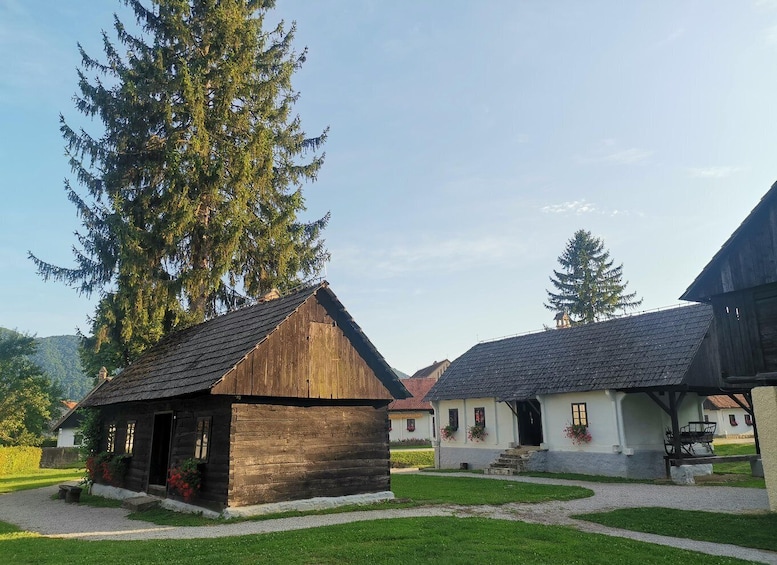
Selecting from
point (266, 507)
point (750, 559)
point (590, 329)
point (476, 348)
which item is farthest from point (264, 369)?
point (476, 348)

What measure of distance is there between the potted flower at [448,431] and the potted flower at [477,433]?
1.17 meters

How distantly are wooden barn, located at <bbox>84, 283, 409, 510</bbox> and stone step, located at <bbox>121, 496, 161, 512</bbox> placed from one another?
1.69ft

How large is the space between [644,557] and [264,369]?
29.3 feet

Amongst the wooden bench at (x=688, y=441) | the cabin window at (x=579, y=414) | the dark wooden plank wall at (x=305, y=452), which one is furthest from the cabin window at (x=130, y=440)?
the wooden bench at (x=688, y=441)

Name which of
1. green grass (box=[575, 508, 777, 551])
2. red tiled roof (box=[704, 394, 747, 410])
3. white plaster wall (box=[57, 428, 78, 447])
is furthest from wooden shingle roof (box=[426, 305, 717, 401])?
white plaster wall (box=[57, 428, 78, 447])

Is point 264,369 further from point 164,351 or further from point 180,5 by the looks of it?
point 180,5

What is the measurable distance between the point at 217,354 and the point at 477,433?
15.2 meters

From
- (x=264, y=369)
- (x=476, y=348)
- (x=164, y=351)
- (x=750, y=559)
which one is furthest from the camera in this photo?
(x=476, y=348)

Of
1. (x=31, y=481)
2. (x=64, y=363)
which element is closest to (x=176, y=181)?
(x=31, y=481)

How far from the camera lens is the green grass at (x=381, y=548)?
330 inches

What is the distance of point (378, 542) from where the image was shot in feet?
31.4

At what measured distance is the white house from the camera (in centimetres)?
4053

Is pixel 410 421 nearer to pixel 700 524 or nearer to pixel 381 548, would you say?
pixel 700 524

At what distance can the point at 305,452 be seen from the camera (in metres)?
14.2
